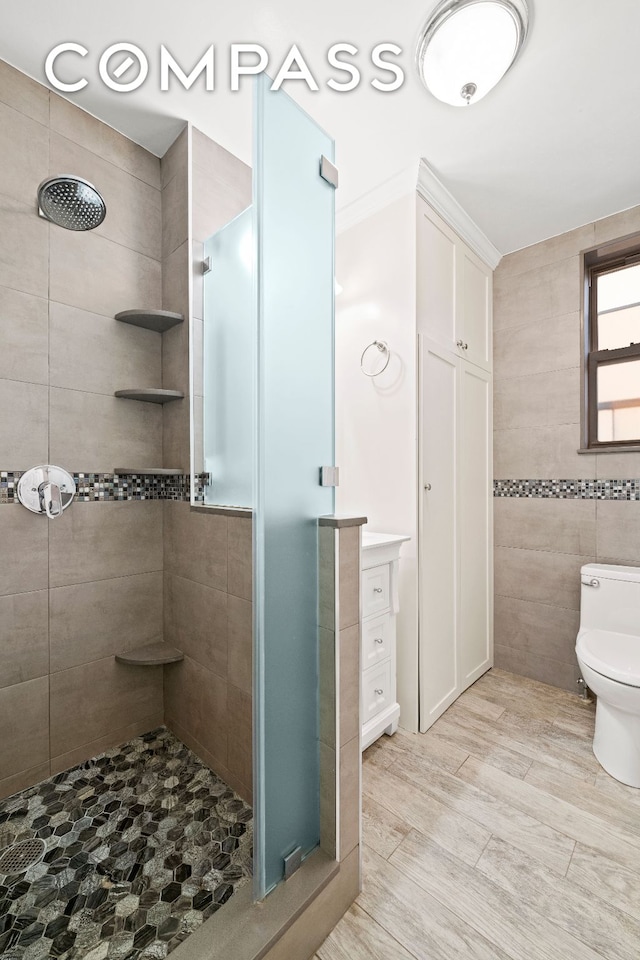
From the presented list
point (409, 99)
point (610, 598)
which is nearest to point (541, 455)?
point (610, 598)


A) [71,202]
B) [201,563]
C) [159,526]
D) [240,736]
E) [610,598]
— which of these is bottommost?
[240,736]

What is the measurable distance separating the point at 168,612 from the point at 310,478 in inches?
46.2

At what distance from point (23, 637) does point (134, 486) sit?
0.67 metres

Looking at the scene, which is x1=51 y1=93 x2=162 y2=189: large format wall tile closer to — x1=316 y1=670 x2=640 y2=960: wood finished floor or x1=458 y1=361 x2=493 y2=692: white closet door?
x1=458 y1=361 x2=493 y2=692: white closet door

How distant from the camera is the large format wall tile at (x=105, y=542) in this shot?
63.8 inches

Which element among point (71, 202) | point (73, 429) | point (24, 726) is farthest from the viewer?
point (73, 429)

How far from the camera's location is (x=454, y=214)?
215 centimetres

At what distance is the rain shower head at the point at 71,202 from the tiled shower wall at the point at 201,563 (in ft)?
1.29

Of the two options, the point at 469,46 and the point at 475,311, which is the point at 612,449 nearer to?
the point at 475,311

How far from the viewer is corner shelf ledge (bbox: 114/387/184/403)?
1.70 m

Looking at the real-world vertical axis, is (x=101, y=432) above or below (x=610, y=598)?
above

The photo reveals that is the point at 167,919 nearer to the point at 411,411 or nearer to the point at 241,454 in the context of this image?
the point at 241,454

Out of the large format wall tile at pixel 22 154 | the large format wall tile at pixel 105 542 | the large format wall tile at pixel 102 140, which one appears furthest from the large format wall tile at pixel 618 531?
the large format wall tile at pixel 22 154

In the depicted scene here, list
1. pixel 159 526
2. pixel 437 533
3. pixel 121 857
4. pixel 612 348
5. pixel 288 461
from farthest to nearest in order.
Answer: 1. pixel 612 348
2. pixel 437 533
3. pixel 159 526
4. pixel 121 857
5. pixel 288 461
